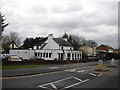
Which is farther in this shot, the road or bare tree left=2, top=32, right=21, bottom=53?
bare tree left=2, top=32, right=21, bottom=53

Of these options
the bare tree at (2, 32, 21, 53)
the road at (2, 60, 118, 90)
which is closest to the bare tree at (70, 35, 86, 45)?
the bare tree at (2, 32, 21, 53)

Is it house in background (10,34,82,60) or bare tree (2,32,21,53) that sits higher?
bare tree (2,32,21,53)

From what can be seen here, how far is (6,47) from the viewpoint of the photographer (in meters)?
69.9

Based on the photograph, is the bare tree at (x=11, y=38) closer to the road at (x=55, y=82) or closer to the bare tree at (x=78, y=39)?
the bare tree at (x=78, y=39)

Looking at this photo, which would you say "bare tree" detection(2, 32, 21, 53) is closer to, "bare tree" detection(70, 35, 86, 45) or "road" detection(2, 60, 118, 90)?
"bare tree" detection(70, 35, 86, 45)

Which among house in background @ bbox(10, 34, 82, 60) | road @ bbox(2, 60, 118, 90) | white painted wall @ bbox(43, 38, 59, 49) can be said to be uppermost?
white painted wall @ bbox(43, 38, 59, 49)

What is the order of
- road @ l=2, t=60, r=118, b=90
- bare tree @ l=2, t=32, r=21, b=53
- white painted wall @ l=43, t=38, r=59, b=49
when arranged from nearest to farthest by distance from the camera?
road @ l=2, t=60, r=118, b=90, white painted wall @ l=43, t=38, r=59, b=49, bare tree @ l=2, t=32, r=21, b=53

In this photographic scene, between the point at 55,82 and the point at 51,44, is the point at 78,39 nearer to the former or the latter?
the point at 51,44

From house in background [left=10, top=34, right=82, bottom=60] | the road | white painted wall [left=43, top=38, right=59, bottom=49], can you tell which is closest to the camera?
the road

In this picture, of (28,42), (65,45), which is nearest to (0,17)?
(65,45)

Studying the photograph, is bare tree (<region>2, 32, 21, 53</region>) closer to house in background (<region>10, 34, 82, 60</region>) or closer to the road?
house in background (<region>10, 34, 82, 60</region>)

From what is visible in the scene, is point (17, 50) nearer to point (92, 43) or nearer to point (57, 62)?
point (57, 62)

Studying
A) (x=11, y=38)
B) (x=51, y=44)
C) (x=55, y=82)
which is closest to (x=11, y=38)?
(x=11, y=38)

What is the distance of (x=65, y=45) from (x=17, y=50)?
1496cm
